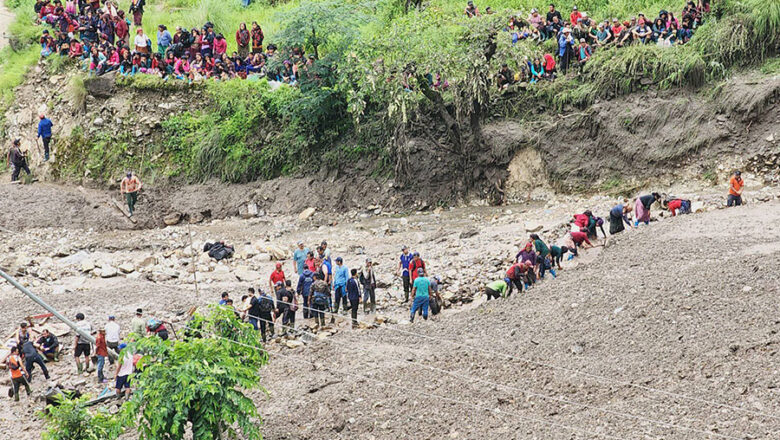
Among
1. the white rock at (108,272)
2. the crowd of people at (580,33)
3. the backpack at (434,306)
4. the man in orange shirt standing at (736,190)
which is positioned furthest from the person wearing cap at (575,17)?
the white rock at (108,272)

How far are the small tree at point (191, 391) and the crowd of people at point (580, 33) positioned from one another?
1624cm

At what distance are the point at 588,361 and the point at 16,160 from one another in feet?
75.6

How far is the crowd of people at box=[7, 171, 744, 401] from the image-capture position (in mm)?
16656

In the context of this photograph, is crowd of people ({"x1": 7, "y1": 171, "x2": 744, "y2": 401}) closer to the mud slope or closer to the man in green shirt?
the man in green shirt

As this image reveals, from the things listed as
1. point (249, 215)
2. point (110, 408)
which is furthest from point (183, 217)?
point (110, 408)

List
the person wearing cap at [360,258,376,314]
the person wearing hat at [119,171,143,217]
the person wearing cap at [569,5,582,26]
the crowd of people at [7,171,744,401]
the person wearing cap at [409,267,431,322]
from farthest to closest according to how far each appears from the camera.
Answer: the person wearing hat at [119,171,143,217], the person wearing cap at [569,5,582,26], the person wearing cap at [360,258,376,314], the person wearing cap at [409,267,431,322], the crowd of people at [7,171,744,401]

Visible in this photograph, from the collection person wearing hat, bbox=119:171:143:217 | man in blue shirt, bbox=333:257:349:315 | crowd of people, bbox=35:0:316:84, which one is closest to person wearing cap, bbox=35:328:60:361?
man in blue shirt, bbox=333:257:349:315

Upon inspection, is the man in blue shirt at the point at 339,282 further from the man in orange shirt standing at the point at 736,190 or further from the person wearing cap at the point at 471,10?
the person wearing cap at the point at 471,10

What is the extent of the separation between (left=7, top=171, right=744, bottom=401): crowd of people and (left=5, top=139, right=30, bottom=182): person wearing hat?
14.1 m

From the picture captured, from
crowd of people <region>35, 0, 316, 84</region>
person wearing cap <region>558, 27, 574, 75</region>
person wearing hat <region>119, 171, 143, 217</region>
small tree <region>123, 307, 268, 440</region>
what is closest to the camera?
small tree <region>123, 307, 268, 440</region>

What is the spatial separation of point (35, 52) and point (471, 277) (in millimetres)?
22881

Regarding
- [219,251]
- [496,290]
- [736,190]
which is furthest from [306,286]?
[736,190]

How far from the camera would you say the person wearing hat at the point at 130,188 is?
2795 centimetres

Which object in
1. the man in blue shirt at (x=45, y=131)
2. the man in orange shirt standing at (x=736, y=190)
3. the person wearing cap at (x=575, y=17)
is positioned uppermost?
the person wearing cap at (x=575, y=17)
